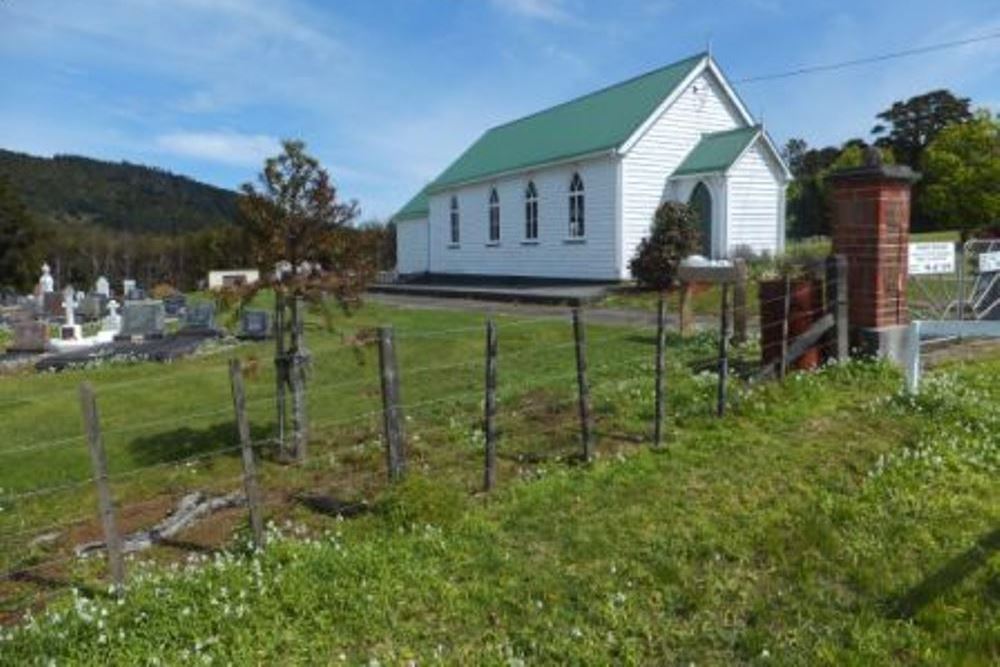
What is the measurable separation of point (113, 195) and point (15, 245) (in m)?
54.9

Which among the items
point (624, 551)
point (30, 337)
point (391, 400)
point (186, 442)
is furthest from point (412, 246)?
point (624, 551)

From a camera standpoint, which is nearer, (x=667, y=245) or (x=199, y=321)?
(x=199, y=321)

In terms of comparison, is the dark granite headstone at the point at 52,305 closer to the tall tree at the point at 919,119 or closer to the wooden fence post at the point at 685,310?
the wooden fence post at the point at 685,310

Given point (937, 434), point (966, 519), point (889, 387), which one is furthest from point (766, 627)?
point (889, 387)

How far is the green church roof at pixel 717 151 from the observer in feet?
80.6

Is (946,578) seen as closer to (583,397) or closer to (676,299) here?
(583,397)

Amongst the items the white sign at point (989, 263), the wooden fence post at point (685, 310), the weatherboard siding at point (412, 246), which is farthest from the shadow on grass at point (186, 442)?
the weatherboard siding at point (412, 246)

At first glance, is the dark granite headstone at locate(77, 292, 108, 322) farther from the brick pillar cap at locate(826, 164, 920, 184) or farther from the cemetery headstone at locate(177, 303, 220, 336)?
the brick pillar cap at locate(826, 164, 920, 184)

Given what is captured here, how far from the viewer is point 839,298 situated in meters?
9.02

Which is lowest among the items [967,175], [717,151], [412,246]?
[412,246]

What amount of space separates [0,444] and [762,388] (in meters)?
8.74

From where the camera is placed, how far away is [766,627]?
14.7 feet

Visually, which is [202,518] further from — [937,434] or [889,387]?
[889,387]

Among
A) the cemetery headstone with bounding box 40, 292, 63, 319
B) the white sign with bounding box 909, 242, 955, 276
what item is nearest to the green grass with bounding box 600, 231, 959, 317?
the white sign with bounding box 909, 242, 955, 276
